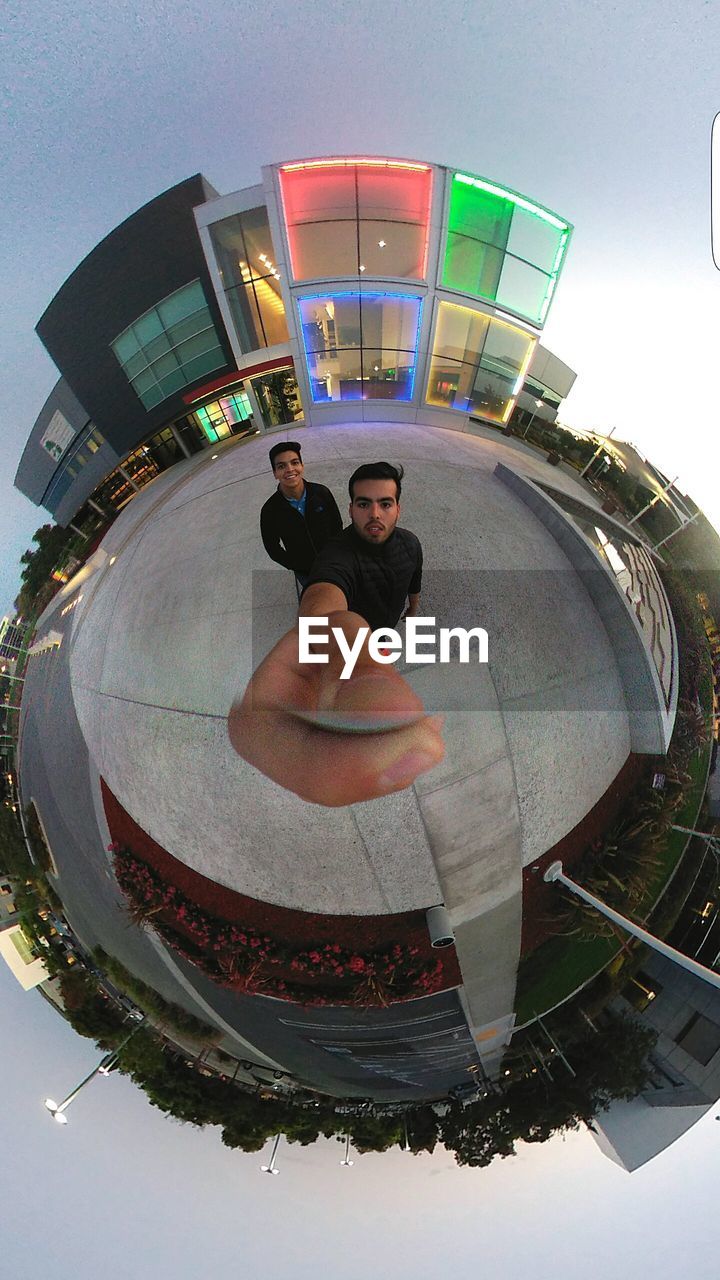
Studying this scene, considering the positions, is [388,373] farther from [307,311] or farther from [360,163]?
[360,163]

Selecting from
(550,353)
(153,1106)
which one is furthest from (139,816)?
(550,353)

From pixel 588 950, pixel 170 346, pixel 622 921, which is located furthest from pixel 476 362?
pixel 588 950

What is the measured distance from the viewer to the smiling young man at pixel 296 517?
169cm

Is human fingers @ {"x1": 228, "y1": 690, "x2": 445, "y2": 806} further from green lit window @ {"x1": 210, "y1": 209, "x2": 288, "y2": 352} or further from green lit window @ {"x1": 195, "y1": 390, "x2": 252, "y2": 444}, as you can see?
green lit window @ {"x1": 210, "y1": 209, "x2": 288, "y2": 352}

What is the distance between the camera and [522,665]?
1.91 m

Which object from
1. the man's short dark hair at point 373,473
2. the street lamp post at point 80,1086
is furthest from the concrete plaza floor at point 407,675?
the street lamp post at point 80,1086

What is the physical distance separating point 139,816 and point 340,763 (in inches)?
52.4

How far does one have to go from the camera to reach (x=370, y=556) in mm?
1465

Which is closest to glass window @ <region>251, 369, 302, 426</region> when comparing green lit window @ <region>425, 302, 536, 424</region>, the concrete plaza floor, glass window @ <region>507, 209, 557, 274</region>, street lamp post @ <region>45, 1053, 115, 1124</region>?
the concrete plaza floor

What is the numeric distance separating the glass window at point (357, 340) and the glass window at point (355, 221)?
0.32ft

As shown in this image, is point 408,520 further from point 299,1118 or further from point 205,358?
point 299,1118

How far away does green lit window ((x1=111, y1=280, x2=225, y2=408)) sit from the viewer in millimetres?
1963

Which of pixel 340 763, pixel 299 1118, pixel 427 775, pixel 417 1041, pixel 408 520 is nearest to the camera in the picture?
pixel 340 763

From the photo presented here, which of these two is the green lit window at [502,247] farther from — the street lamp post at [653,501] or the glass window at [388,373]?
the street lamp post at [653,501]
